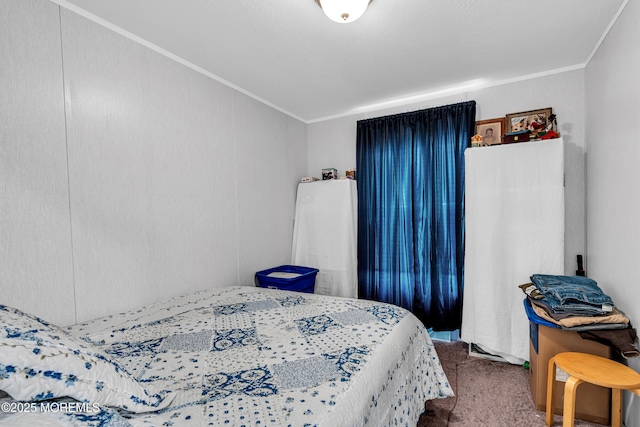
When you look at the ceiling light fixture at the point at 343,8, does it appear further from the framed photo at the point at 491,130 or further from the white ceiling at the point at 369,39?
the framed photo at the point at 491,130

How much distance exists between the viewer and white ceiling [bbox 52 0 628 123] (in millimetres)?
1771

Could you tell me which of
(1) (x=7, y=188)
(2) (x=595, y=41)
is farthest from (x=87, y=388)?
(2) (x=595, y=41)

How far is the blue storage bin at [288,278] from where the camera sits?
2830mm

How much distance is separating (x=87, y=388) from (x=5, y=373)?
19cm

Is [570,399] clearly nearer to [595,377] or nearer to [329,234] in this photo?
[595,377]

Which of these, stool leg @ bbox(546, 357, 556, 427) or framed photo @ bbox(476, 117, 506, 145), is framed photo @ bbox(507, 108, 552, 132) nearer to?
framed photo @ bbox(476, 117, 506, 145)

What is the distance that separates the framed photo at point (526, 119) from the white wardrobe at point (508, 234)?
0.39m

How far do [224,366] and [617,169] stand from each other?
2.59m

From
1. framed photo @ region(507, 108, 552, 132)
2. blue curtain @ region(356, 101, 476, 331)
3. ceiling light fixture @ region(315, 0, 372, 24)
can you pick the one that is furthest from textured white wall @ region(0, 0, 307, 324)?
framed photo @ region(507, 108, 552, 132)

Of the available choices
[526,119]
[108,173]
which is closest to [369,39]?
[526,119]

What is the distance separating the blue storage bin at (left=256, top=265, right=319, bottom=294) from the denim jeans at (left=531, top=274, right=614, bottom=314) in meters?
1.98

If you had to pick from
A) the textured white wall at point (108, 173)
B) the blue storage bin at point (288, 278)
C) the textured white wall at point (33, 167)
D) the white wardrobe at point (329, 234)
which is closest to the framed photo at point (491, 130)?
the white wardrobe at point (329, 234)

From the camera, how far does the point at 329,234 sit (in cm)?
344

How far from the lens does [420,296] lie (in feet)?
10.4
